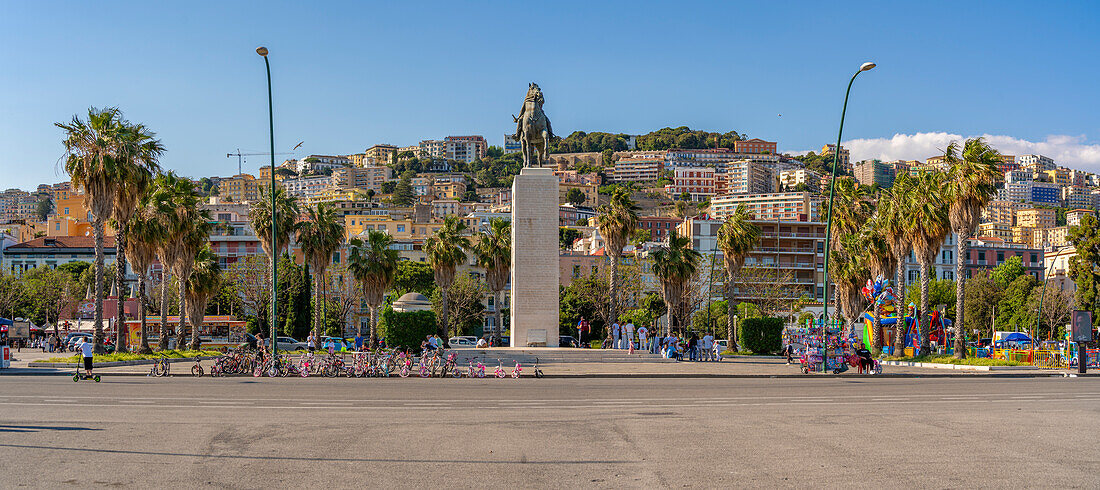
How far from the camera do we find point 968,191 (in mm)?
39000

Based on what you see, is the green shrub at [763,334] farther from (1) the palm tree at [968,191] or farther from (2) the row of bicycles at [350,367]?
(2) the row of bicycles at [350,367]

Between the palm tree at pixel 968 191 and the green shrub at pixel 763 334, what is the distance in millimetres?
10056

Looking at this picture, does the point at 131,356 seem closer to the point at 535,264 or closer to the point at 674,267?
the point at 535,264

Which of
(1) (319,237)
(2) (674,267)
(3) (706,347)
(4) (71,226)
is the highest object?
(4) (71,226)

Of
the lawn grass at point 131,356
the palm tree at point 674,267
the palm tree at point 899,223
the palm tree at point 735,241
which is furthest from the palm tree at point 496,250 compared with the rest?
the palm tree at point 899,223

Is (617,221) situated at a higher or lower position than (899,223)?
higher

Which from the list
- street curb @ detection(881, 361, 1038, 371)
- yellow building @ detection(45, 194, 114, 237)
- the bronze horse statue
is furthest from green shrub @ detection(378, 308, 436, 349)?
yellow building @ detection(45, 194, 114, 237)

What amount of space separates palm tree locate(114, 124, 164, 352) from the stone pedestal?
51.5 ft

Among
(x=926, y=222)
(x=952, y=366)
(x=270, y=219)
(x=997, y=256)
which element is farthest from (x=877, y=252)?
(x=997, y=256)

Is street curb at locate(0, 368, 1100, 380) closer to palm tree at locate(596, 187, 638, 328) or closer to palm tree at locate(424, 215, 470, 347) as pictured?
palm tree at locate(596, 187, 638, 328)

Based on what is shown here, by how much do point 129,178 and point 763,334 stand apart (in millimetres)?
31106

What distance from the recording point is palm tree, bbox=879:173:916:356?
4422cm

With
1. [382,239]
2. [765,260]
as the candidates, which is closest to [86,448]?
[382,239]

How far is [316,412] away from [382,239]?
39.8 m
